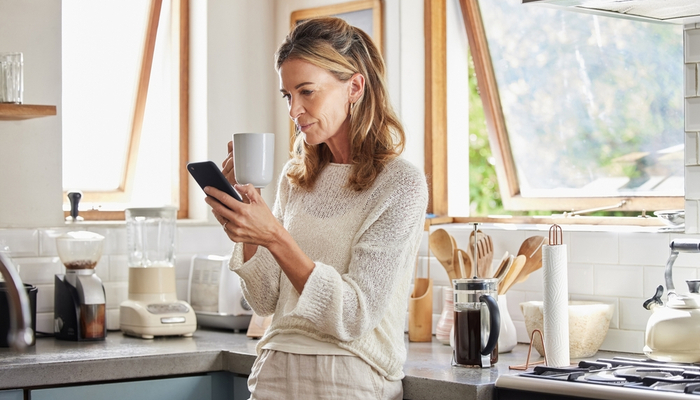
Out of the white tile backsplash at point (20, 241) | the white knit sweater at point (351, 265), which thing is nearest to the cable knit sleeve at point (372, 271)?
the white knit sweater at point (351, 265)

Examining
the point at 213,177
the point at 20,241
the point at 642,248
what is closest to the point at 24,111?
the point at 20,241

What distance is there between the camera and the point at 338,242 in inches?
78.1

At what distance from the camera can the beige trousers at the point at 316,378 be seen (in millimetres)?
1938

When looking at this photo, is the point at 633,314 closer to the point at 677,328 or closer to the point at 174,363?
the point at 677,328

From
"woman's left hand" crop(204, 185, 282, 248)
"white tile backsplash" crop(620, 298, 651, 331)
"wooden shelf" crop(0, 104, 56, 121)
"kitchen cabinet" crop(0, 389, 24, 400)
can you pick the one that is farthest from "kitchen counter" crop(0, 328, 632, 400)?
"wooden shelf" crop(0, 104, 56, 121)

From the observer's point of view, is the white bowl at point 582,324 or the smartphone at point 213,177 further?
the white bowl at point 582,324

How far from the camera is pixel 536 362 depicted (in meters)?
2.41

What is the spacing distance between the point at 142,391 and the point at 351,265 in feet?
3.12

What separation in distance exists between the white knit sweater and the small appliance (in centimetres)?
102

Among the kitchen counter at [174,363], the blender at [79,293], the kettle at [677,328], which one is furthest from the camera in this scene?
the blender at [79,293]

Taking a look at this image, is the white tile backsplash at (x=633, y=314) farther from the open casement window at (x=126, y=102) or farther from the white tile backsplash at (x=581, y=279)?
the open casement window at (x=126, y=102)

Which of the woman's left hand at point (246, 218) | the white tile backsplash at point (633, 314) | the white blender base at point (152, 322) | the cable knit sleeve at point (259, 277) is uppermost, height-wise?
the woman's left hand at point (246, 218)

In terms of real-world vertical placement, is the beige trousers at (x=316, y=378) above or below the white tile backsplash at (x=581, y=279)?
below

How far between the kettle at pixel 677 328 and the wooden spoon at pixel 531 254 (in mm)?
418
